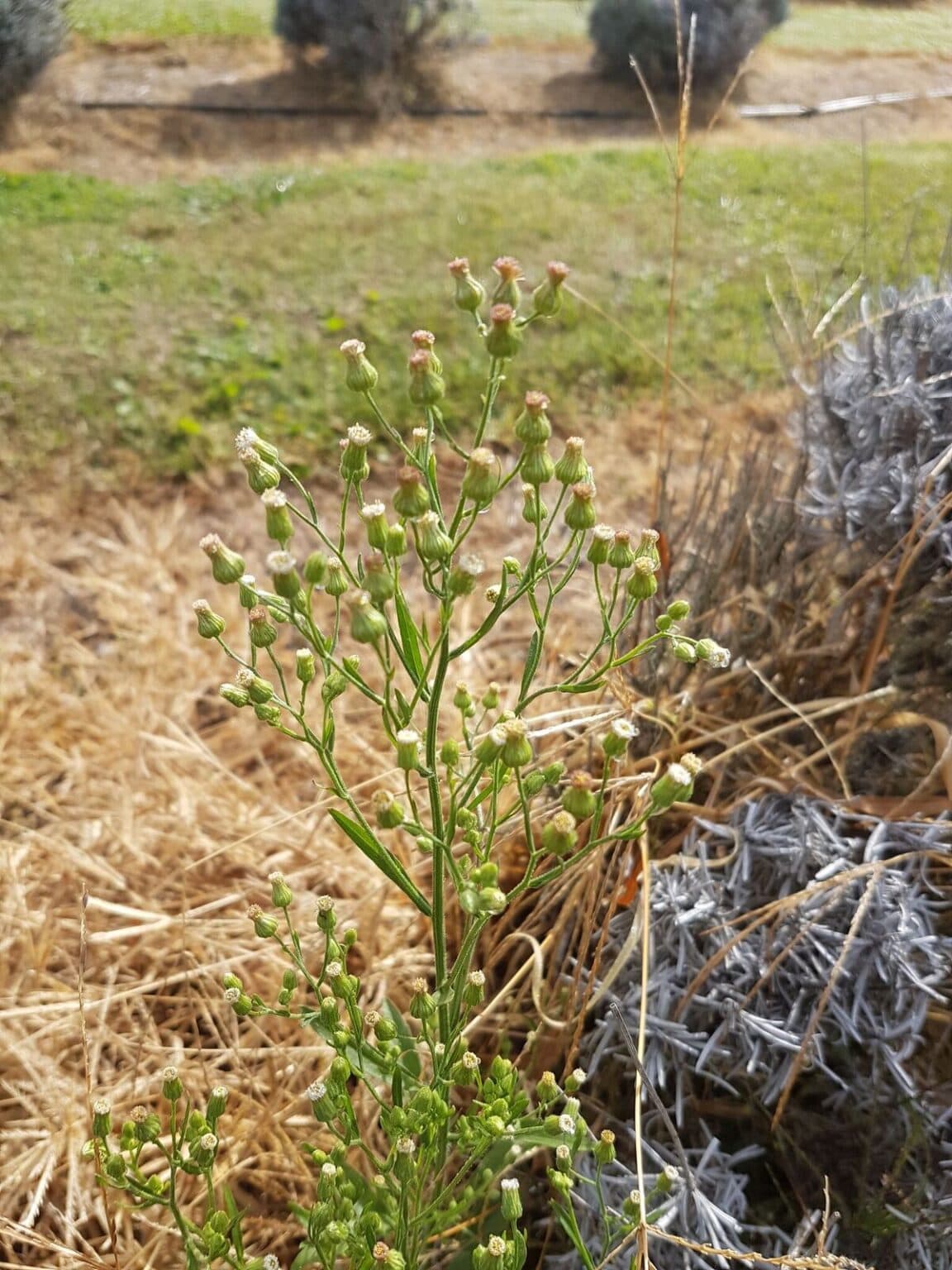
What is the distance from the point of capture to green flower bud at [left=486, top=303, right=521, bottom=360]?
0.57 metres

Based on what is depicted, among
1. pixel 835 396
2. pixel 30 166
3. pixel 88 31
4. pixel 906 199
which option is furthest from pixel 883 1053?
pixel 88 31

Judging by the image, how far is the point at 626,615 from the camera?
2.07 feet

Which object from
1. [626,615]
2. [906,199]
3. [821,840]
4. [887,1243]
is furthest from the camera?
[906,199]

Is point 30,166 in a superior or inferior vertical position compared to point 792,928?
superior

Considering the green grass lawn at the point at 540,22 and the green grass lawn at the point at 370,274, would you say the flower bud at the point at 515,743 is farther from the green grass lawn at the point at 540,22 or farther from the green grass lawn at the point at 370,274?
the green grass lawn at the point at 540,22

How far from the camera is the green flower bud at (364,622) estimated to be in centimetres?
53

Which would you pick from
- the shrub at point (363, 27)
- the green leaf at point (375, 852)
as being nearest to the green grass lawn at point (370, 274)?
the shrub at point (363, 27)

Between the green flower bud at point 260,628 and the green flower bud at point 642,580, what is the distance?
232mm

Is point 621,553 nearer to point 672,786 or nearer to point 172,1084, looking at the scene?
point 672,786

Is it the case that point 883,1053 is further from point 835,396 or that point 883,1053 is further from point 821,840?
point 835,396

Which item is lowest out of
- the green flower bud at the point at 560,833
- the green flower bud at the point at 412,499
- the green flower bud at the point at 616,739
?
the green flower bud at the point at 560,833

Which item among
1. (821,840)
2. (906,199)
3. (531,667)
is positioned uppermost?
(906,199)

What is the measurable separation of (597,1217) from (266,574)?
1.44m

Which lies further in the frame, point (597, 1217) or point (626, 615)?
point (597, 1217)
